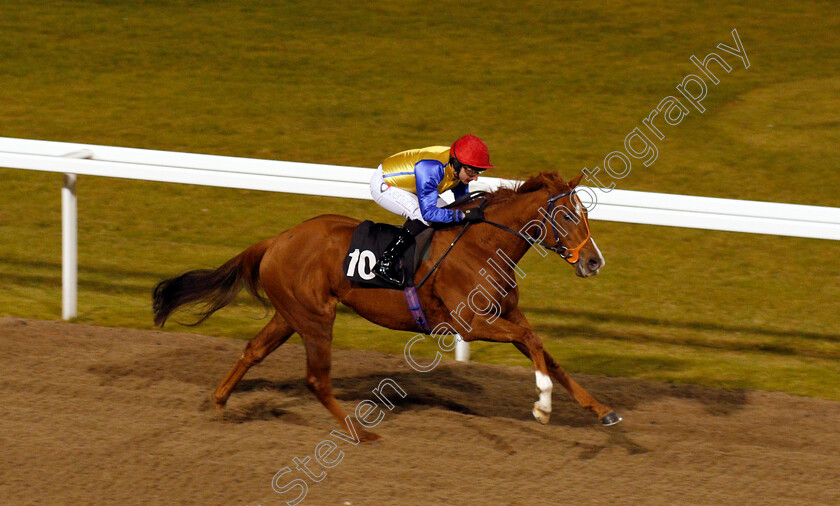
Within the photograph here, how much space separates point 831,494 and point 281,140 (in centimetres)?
648

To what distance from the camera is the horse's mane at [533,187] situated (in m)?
4.52

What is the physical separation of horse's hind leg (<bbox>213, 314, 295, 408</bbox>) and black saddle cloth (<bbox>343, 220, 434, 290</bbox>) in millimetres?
524

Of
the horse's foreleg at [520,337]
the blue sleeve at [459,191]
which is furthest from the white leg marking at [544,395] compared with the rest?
the blue sleeve at [459,191]

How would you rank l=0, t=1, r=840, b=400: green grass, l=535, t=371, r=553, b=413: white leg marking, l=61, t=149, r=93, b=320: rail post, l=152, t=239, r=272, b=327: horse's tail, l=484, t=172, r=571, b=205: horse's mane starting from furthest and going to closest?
l=0, t=1, r=840, b=400: green grass
l=61, t=149, r=93, b=320: rail post
l=152, t=239, r=272, b=327: horse's tail
l=484, t=172, r=571, b=205: horse's mane
l=535, t=371, r=553, b=413: white leg marking

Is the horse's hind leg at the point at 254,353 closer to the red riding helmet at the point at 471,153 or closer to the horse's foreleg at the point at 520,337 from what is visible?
the horse's foreleg at the point at 520,337

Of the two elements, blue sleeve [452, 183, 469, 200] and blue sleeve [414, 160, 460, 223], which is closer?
blue sleeve [414, 160, 460, 223]

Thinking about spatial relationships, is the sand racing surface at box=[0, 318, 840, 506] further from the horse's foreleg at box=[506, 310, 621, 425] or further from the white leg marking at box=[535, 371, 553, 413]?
the white leg marking at box=[535, 371, 553, 413]

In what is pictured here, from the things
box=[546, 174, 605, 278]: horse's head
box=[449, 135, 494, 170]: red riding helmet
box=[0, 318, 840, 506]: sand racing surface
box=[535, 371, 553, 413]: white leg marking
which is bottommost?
box=[0, 318, 840, 506]: sand racing surface

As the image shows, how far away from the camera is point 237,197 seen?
8648 mm

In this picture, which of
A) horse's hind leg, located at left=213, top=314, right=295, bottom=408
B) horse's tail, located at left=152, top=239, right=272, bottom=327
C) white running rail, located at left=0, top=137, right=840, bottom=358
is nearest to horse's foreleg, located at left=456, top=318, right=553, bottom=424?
white running rail, located at left=0, top=137, right=840, bottom=358

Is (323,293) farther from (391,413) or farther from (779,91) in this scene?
(779,91)

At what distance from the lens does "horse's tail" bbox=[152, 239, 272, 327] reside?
5.04 metres

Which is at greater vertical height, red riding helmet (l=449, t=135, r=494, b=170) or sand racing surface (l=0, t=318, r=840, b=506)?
red riding helmet (l=449, t=135, r=494, b=170)

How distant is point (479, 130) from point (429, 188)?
5204 millimetres
